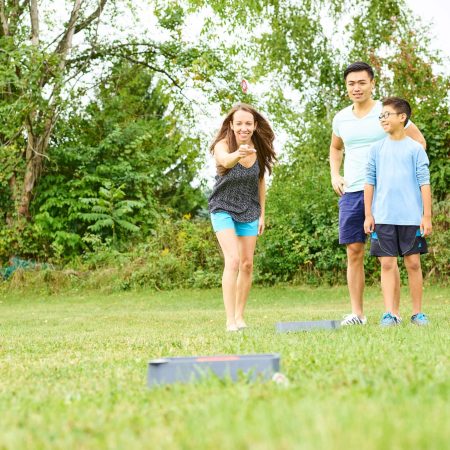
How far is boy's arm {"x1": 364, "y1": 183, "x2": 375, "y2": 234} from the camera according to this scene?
643 cm

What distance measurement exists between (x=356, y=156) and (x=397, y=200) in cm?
66

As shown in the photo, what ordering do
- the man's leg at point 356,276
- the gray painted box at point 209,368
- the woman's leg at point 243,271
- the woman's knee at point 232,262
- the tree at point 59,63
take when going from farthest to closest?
the tree at point 59,63 → the woman's leg at point 243,271 → the man's leg at point 356,276 → the woman's knee at point 232,262 → the gray painted box at point 209,368

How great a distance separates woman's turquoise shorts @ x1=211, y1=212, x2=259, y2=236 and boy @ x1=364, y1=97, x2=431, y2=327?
3.33ft

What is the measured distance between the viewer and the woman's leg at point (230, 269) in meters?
6.62

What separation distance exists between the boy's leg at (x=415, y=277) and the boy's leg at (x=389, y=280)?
0.40ft

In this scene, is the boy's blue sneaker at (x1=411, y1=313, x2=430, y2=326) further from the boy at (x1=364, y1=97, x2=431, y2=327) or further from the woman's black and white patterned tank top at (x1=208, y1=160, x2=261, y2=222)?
the woman's black and white patterned tank top at (x1=208, y1=160, x2=261, y2=222)

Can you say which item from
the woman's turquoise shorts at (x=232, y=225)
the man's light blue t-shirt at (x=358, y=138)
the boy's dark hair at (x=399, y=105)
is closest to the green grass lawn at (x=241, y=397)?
the woman's turquoise shorts at (x=232, y=225)

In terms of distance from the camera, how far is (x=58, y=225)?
1766cm

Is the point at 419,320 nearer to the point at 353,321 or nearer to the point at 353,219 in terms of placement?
the point at 353,321

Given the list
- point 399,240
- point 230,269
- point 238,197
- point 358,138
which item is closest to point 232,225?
point 238,197

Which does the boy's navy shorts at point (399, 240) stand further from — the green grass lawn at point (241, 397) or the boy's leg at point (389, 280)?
the green grass lawn at point (241, 397)

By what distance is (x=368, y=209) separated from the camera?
6.45m

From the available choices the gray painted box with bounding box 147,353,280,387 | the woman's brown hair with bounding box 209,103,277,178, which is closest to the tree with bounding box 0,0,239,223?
the woman's brown hair with bounding box 209,103,277,178

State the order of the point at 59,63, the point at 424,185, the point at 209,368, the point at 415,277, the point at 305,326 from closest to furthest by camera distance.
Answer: the point at 209,368 < the point at 305,326 < the point at 424,185 < the point at 415,277 < the point at 59,63
